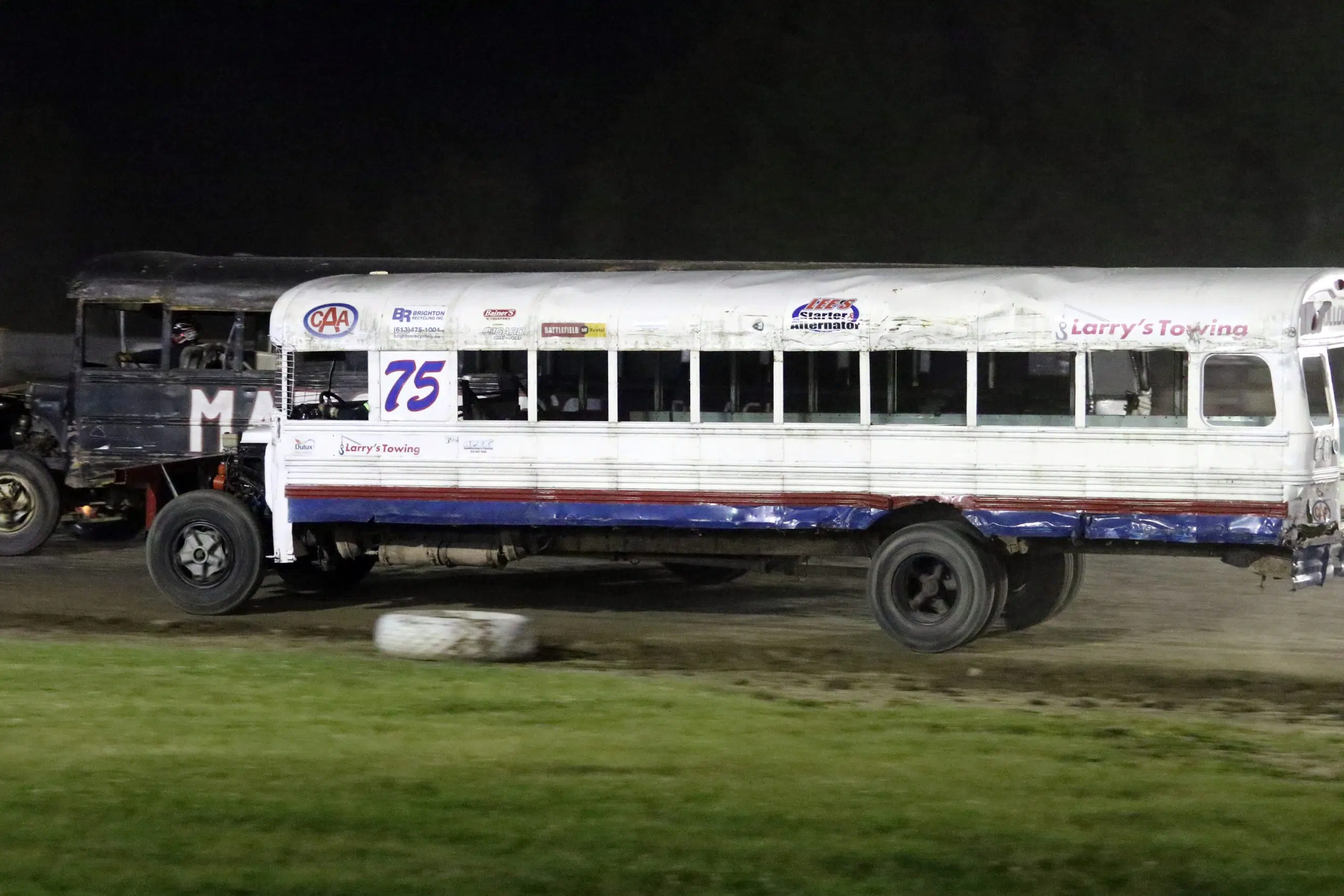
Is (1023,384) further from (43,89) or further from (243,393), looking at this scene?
(43,89)

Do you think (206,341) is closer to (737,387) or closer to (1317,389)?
(737,387)

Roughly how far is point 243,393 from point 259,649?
553 cm

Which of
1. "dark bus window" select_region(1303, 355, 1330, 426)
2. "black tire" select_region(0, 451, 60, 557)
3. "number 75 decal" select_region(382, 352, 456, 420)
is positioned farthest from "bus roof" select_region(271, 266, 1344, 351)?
"black tire" select_region(0, 451, 60, 557)

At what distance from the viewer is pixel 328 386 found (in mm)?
13914

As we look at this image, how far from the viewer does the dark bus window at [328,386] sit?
1384 cm

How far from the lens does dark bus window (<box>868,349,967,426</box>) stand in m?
12.5

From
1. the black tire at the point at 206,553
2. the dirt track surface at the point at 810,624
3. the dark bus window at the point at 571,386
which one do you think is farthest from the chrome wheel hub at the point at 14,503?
the dark bus window at the point at 571,386

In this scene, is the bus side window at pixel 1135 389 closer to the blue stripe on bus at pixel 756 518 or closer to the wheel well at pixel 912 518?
the blue stripe on bus at pixel 756 518

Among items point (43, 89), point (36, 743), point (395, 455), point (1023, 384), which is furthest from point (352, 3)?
point (36, 743)

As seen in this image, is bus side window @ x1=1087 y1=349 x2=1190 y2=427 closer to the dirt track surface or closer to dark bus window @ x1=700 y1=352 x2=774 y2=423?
the dirt track surface

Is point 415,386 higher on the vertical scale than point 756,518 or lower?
higher

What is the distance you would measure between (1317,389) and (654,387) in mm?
4430

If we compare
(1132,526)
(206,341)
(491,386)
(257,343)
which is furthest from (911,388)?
(206,341)

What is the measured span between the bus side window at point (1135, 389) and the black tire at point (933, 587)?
121 centimetres
